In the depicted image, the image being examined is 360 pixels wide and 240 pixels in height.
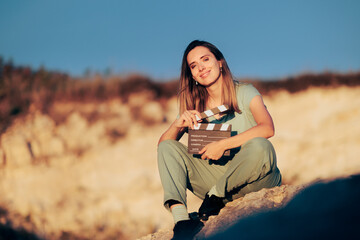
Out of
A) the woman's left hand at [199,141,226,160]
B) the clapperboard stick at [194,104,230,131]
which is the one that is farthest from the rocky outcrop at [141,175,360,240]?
the clapperboard stick at [194,104,230,131]

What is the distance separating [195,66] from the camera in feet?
11.3

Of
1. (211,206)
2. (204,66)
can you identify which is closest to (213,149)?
(211,206)

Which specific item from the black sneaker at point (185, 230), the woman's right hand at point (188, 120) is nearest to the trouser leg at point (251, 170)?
the black sneaker at point (185, 230)

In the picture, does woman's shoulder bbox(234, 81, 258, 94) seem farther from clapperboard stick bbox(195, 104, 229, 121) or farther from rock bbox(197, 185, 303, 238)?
rock bbox(197, 185, 303, 238)

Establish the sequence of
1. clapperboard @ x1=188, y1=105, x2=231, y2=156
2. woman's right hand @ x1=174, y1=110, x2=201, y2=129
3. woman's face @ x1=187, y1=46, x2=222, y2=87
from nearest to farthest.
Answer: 1. clapperboard @ x1=188, y1=105, x2=231, y2=156
2. woman's right hand @ x1=174, y1=110, x2=201, y2=129
3. woman's face @ x1=187, y1=46, x2=222, y2=87

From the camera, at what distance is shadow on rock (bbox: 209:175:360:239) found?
2.01 m

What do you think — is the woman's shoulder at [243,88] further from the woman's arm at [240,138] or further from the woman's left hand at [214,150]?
the woman's left hand at [214,150]

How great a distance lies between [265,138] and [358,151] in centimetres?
806

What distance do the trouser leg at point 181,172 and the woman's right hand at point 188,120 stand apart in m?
0.18

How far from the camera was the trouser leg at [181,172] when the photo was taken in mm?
2869

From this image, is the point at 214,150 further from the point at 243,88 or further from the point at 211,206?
the point at 243,88

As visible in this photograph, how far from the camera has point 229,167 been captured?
2.90 metres

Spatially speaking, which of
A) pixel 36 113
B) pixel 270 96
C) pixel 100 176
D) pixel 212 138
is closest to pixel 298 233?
pixel 212 138

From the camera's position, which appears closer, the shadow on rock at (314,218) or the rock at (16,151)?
the shadow on rock at (314,218)
